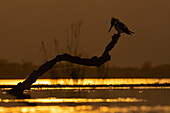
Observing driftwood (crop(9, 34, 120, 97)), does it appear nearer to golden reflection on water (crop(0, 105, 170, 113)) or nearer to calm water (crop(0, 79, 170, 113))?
calm water (crop(0, 79, 170, 113))

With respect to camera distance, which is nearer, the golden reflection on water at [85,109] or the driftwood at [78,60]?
the golden reflection on water at [85,109]

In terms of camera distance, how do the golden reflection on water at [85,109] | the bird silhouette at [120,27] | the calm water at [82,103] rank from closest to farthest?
the golden reflection on water at [85,109], the calm water at [82,103], the bird silhouette at [120,27]

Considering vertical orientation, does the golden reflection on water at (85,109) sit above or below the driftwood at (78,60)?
below

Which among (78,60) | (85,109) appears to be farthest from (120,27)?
(85,109)

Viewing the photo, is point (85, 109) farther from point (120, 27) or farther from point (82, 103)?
point (120, 27)

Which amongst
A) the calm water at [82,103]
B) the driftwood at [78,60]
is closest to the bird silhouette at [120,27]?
the driftwood at [78,60]

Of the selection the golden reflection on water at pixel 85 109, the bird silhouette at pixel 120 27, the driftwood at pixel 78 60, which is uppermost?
the bird silhouette at pixel 120 27

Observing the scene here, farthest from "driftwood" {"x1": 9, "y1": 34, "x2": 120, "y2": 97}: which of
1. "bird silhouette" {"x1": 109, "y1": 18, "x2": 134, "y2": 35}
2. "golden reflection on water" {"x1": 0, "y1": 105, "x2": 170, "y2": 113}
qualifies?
"golden reflection on water" {"x1": 0, "y1": 105, "x2": 170, "y2": 113}

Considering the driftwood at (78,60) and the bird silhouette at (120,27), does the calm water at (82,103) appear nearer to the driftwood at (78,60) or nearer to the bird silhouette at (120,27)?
the driftwood at (78,60)

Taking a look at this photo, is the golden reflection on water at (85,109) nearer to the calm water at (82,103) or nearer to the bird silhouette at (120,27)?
the calm water at (82,103)

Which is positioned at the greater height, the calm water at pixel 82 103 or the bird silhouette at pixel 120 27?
the bird silhouette at pixel 120 27

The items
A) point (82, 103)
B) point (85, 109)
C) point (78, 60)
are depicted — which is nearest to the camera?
point (85, 109)

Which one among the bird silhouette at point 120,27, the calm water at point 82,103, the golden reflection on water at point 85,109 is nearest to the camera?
the golden reflection on water at point 85,109

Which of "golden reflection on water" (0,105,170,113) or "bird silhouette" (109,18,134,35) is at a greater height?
"bird silhouette" (109,18,134,35)
